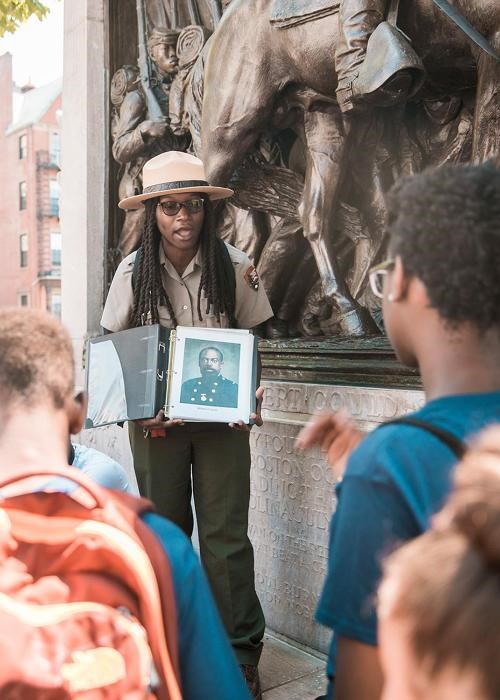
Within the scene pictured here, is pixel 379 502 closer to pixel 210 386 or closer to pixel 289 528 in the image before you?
pixel 210 386

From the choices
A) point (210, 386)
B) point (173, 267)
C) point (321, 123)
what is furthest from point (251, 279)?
point (321, 123)

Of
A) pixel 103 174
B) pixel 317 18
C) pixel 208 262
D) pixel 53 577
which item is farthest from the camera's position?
pixel 103 174

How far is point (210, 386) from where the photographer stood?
3.28 metres

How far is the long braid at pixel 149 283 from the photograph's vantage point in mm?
3447

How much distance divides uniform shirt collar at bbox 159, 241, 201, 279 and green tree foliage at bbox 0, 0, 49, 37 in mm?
5965

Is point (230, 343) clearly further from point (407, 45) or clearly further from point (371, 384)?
point (407, 45)

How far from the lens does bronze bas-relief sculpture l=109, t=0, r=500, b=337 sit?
12.7 ft

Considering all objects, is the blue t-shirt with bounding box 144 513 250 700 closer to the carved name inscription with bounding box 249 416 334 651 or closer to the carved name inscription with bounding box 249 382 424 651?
the carved name inscription with bounding box 249 382 424 651

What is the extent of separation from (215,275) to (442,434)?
91.1 inches

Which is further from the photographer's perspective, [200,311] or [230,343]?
[200,311]

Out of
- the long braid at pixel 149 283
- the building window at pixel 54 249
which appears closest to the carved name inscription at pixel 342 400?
the long braid at pixel 149 283

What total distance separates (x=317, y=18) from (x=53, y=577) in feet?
12.5

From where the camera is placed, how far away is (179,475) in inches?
140

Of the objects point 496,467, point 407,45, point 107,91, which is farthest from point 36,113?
point 496,467
